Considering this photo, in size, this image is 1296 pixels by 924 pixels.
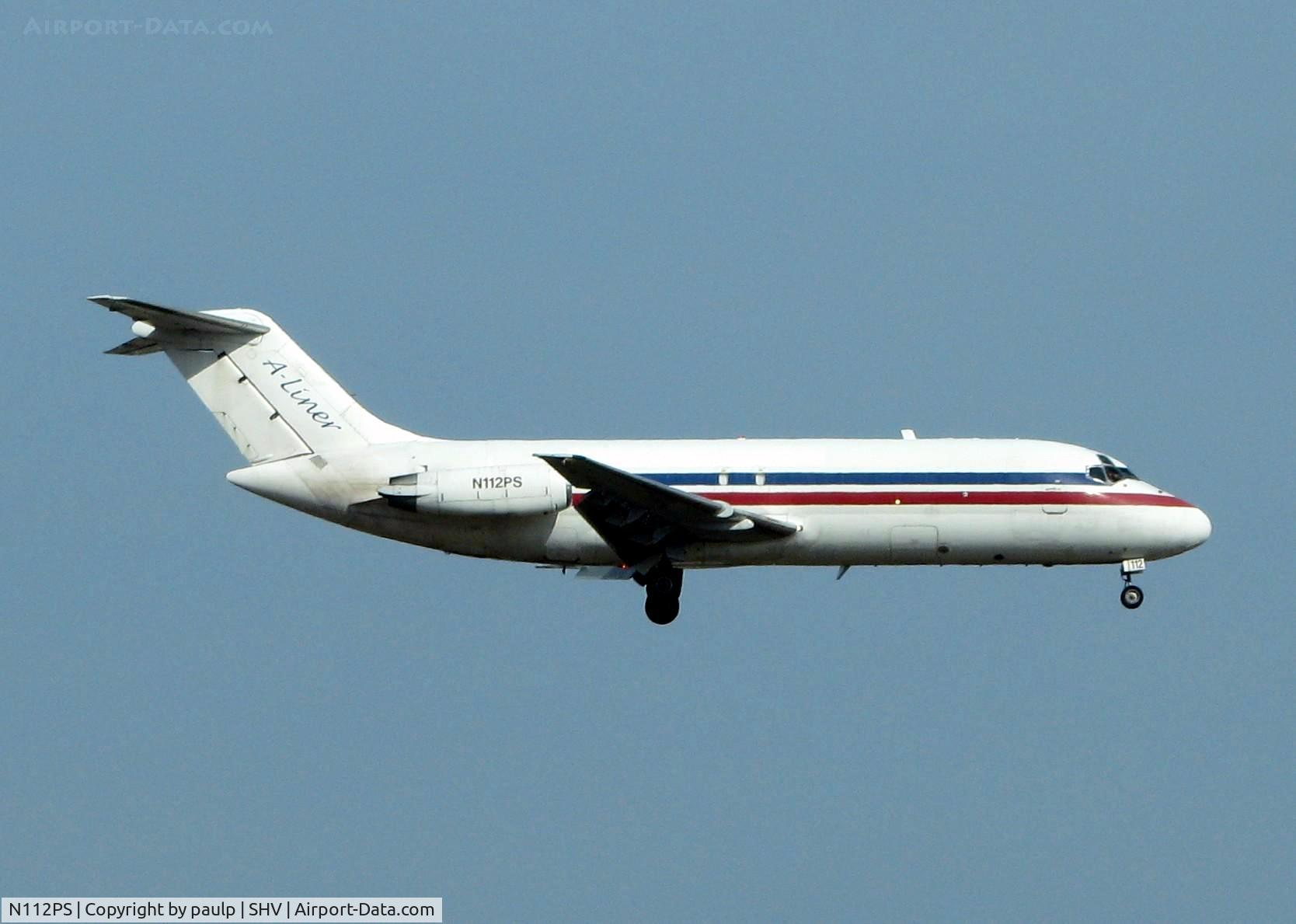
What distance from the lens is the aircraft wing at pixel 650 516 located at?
35281 mm

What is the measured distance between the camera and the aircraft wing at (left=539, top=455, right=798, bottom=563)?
35281mm

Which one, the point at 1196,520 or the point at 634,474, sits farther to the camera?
the point at 1196,520

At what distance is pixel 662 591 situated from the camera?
37562 millimetres

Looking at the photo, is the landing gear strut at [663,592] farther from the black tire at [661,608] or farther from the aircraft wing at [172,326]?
the aircraft wing at [172,326]

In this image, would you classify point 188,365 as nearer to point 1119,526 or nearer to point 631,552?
point 631,552

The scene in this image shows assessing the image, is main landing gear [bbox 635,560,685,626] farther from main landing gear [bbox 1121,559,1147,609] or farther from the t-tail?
main landing gear [bbox 1121,559,1147,609]

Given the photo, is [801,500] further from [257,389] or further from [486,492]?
[257,389]

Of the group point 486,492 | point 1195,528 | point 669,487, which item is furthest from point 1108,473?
point 486,492

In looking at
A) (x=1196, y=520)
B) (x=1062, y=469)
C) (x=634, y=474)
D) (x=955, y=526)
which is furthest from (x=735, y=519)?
(x=1196, y=520)

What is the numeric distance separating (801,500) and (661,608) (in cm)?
346

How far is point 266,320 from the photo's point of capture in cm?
3825

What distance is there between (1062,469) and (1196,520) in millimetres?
3025

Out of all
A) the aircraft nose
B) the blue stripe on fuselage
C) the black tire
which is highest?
the blue stripe on fuselage

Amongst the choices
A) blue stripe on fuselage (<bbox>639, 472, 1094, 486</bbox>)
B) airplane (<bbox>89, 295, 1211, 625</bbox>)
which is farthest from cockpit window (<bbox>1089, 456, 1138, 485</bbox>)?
blue stripe on fuselage (<bbox>639, 472, 1094, 486</bbox>)
